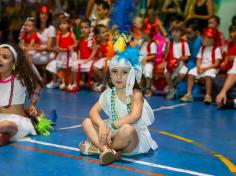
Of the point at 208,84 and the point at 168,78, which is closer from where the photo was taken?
the point at 208,84

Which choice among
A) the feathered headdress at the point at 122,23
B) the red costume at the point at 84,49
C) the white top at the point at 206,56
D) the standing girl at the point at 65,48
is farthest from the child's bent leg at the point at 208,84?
the feathered headdress at the point at 122,23

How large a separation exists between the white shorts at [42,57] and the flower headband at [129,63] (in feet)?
16.6

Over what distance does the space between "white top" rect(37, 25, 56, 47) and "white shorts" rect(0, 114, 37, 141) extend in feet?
15.3

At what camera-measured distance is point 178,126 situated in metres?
5.33

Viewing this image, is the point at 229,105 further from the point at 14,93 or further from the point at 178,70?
the point at 14,93

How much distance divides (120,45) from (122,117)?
0.62 meters

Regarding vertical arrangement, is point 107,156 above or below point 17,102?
below


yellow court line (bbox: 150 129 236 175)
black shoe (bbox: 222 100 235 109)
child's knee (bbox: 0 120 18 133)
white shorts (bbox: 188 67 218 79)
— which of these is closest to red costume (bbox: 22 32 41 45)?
white shorts (bbox: 188 67 218 79)

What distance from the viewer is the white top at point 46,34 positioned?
902cm

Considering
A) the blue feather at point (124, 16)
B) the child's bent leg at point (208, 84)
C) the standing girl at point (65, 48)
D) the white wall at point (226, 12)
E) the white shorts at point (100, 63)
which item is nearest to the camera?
the blue feather at point (124, 16)

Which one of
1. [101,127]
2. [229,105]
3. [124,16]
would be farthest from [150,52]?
[101,127]

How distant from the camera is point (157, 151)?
4.20 meters

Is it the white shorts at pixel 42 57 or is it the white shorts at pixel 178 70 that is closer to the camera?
the white shorts at pixel 178 70

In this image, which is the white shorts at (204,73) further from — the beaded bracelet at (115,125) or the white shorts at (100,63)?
the beaded bracelet at (115,125)
